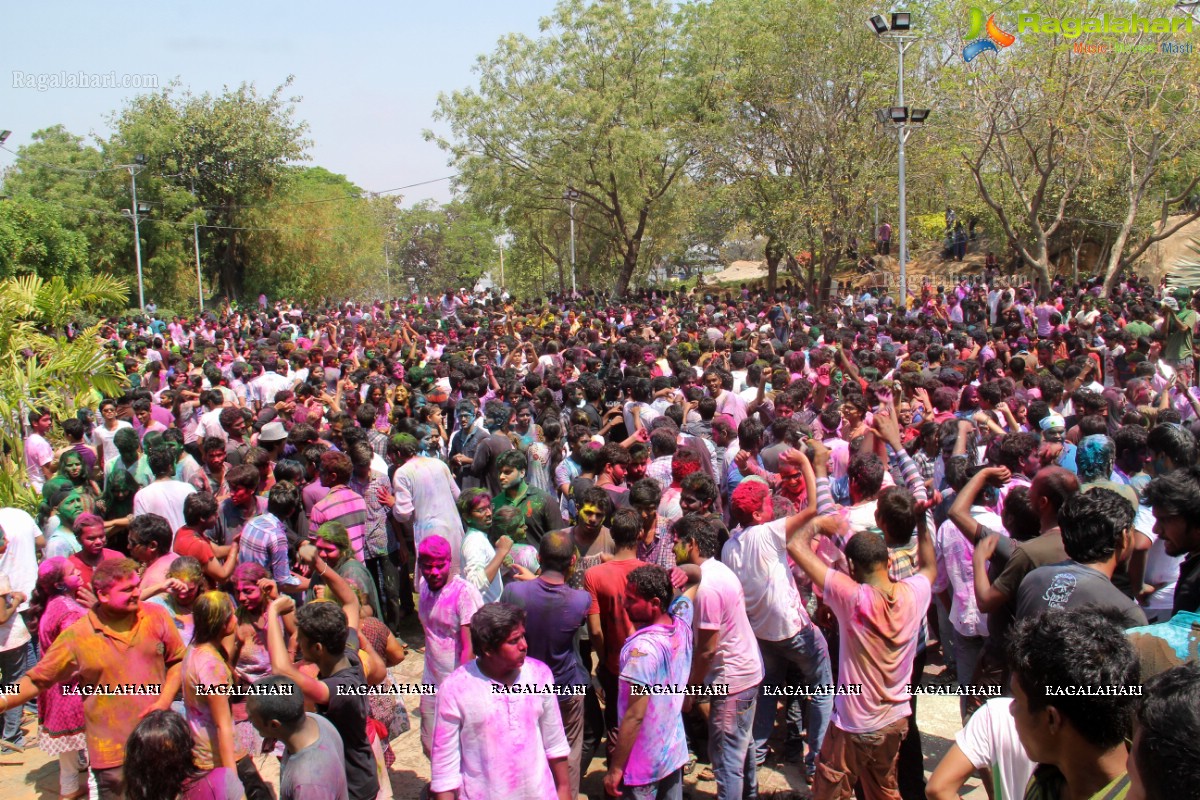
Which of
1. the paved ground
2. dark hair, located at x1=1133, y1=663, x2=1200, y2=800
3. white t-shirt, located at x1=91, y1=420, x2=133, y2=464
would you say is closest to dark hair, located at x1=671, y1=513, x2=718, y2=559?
the paved ground

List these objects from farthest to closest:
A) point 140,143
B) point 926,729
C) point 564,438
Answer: point 140,143
point 564,438
point 926,729

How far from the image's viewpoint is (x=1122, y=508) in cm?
369

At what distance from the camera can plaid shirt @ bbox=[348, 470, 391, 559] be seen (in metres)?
6.89

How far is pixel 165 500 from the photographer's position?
6.32 meters

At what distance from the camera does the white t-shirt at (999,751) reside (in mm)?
2814

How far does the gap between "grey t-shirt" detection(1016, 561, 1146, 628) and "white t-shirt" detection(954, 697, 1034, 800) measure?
Result: 0.84 metres

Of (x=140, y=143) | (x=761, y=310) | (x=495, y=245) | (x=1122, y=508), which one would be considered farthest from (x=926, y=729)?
(x=495, y=245)

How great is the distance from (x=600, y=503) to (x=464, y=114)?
26.0 m

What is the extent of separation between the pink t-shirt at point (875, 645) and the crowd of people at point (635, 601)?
1 centimetres

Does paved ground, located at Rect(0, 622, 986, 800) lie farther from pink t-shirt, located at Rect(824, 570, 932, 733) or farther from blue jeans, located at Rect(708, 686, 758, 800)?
pink t-shirt, located at Rect(824, 570, 932, 733)

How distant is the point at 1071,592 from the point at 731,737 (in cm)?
167

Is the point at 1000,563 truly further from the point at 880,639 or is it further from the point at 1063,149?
the point at 1063,149

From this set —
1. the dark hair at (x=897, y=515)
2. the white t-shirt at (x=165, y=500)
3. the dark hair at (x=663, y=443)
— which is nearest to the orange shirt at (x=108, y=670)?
the white t-shirt at (x=165, y=500)

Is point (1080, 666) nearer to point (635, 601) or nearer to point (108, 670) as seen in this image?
point (635, 601)
